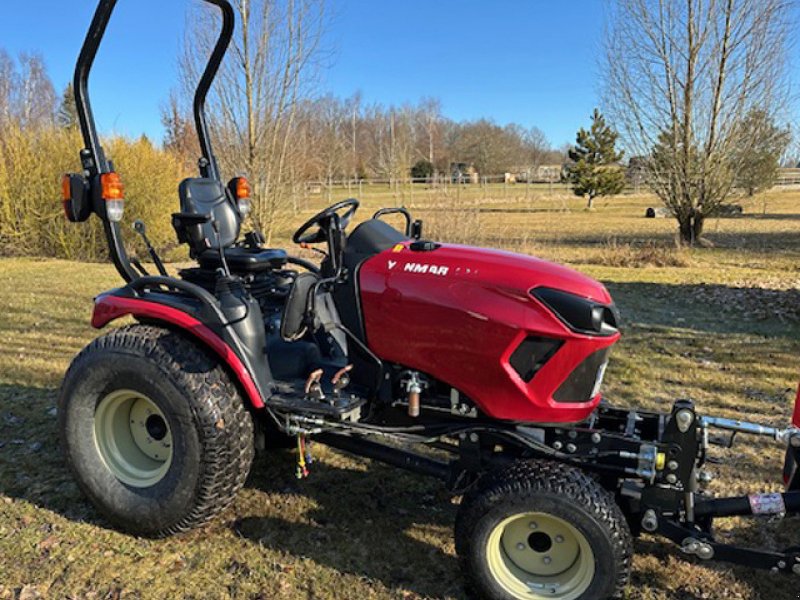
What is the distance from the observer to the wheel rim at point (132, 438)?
2932 mm

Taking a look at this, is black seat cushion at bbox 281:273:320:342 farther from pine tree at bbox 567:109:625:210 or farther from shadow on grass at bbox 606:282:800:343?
pine tree at bbox 567:109:625:210

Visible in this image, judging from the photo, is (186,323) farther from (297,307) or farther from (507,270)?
(507,270)

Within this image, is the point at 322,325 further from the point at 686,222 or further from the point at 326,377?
the point at 686,222

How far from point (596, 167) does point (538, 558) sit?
3648cm

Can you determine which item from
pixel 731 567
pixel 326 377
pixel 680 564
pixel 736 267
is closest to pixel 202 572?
pixel 326 377

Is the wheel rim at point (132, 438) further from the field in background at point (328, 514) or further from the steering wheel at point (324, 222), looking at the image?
the steering wheel at point (324, 222)

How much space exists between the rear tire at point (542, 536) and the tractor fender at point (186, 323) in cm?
103

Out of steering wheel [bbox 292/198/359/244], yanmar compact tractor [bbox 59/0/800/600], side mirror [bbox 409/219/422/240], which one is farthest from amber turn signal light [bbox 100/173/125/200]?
side mirror [bbox 409/219/422/240]

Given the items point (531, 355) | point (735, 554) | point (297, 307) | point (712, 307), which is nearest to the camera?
point (735, 554)

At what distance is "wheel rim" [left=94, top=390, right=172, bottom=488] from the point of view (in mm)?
2932

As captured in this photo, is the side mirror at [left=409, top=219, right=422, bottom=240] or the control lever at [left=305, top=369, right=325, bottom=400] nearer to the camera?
the control lever at [left=305, top=369, right=325, bottom=400]

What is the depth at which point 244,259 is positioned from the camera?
332cm

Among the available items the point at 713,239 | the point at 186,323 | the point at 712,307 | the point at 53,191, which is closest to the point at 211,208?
the point at 186,323

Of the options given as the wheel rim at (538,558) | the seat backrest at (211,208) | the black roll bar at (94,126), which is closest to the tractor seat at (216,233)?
the seat backrest at (211,208)
